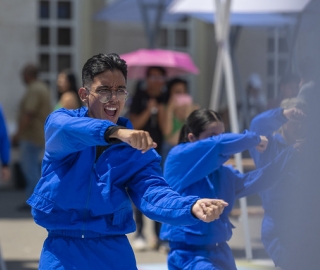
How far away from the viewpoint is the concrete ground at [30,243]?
17.8 ft

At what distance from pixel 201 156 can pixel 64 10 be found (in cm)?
1033

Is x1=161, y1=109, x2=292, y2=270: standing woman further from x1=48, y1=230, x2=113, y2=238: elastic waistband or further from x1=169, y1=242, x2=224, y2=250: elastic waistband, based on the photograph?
x1=48, y1=230, x2=113, y2=238: elastic waistband

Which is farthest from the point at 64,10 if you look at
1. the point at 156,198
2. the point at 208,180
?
the point at 156,198

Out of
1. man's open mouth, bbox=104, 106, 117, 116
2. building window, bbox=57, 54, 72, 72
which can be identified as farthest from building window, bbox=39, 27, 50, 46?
man's open mouth, bbox=104, 106, 117, 116

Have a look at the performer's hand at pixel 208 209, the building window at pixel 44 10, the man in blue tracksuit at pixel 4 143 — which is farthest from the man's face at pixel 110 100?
the building window at pixel 44 10

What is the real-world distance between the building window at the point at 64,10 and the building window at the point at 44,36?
0.33 meters

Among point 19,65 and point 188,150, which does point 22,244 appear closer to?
→ point 188,150

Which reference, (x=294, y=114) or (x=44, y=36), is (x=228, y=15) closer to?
(x=294, y=114)

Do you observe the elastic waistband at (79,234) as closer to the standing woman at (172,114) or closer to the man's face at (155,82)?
the standing woman at (172,114)

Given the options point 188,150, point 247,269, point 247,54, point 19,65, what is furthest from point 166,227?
point 19,65

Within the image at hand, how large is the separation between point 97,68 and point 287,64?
1471 millimetres

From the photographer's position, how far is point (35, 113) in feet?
34.8

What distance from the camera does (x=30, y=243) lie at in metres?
8.51

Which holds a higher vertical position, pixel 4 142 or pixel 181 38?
pixel 181 38
